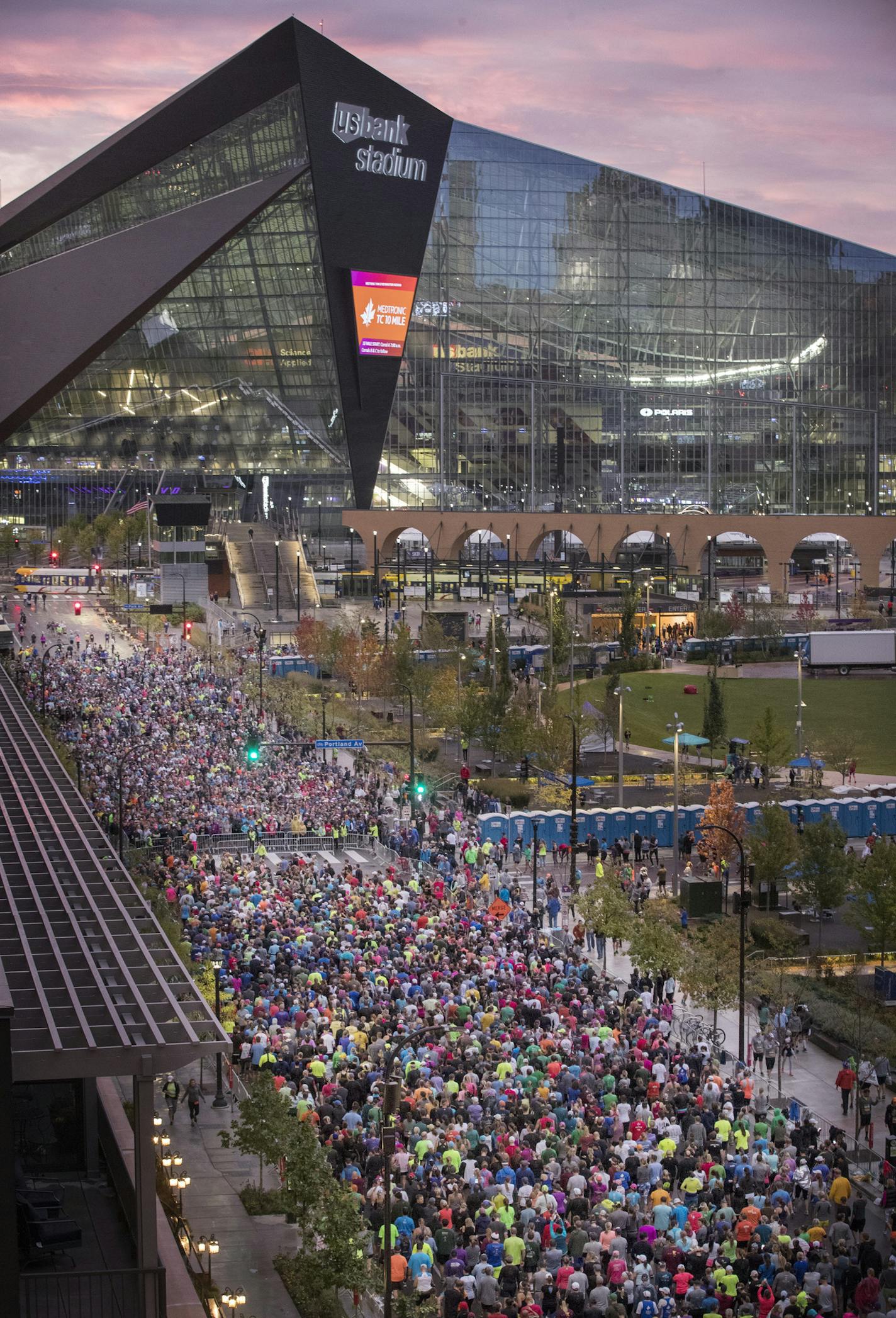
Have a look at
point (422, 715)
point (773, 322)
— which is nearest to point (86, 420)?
point (773, 322)

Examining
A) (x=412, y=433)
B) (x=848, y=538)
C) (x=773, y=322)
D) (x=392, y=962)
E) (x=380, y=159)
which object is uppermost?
(x=380, y=159)

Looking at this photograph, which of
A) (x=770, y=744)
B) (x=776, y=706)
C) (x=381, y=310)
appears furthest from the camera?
(x=381, y=310)

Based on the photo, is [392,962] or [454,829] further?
[454,829]

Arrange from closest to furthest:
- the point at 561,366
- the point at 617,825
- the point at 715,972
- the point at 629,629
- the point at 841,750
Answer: the point at 715,972 < the point at 617,825 < the point at 841,750 < the point at 629,629 < the point at 561,366

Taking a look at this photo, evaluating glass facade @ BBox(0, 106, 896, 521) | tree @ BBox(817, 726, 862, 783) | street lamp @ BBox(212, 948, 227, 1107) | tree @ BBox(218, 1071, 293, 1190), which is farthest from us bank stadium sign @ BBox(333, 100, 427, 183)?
tree @ BBox(218, 1071, 293, 1190)

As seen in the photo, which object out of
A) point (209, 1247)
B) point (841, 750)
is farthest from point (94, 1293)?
point (841, 750)

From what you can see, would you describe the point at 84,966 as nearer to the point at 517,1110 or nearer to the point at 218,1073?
the point at 218,1073

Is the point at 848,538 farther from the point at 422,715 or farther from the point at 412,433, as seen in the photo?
the point at 422,715
